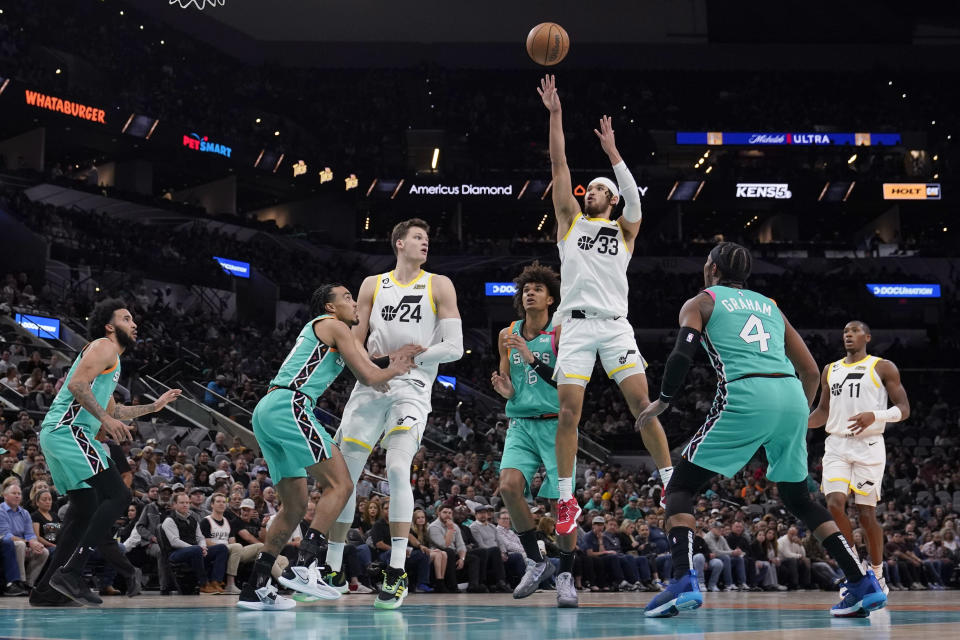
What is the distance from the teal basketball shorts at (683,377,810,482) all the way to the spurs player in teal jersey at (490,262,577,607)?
6.99 feet

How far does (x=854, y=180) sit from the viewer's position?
44.9 metres

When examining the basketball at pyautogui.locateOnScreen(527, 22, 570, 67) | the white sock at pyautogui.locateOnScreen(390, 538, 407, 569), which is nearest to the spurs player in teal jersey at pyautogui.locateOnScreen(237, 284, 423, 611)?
the white sock at pyautogui.locateOnScreen(390, 538, 407, 569)

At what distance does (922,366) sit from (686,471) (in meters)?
35.0

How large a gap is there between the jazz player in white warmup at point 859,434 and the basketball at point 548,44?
400cm

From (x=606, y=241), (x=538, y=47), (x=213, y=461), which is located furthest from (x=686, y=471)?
(x=213, y=461)

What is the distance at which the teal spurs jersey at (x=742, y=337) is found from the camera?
613 cm

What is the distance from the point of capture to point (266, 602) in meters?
7.01

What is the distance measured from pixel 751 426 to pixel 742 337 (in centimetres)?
55

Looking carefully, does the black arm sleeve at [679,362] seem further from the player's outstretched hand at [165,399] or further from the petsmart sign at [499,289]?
the petsmart sign at [499,289]

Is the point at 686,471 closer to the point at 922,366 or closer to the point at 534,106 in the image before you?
the point at 922,366

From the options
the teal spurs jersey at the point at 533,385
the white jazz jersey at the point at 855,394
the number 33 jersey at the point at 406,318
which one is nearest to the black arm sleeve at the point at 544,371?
the teal spurs jersey at the point at 533,385

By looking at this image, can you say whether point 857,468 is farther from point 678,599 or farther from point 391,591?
point 391,591

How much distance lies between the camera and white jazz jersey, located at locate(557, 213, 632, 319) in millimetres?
7656

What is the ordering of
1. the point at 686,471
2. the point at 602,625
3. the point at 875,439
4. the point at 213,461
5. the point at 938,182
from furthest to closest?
1. the point at 938,182
2. the point at 213,461
3. the point at 875,439
4. the point at 686,471
5. the point at 602,625
